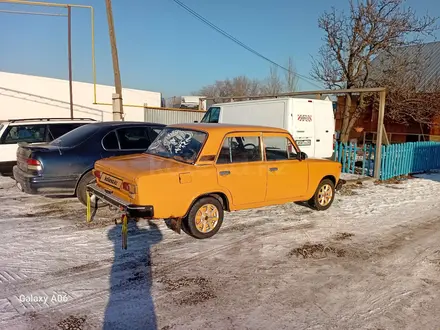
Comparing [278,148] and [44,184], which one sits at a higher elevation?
[278,148]

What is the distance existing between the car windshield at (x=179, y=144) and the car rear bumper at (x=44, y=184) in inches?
63.4

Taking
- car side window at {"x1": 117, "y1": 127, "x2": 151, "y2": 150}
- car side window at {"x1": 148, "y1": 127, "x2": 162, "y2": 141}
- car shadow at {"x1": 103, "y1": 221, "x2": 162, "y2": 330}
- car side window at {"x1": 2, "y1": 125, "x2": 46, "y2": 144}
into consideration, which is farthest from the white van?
car side window at {"x1": 2, "y1": 125, "x2": 46, "y2": 144}

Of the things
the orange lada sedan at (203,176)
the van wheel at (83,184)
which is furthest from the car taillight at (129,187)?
the van wheel at (83,184)

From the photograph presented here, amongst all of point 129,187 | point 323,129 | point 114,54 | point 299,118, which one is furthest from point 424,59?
point 129,187

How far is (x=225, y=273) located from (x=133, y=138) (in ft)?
12.4

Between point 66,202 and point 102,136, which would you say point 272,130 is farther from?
point 66,202

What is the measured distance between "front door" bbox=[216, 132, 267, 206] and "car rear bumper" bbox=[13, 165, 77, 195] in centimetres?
281

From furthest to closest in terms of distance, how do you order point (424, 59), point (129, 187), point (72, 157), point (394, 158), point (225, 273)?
1. point (424, 59)
2. point (394, 158)
3. point (72, 157)
4. point (129, 187)
5. point (225, 273)

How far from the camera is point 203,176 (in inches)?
185

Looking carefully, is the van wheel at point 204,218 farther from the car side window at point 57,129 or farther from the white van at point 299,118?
the car side window at point 57,129

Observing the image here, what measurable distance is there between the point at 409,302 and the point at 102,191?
404 centimetres

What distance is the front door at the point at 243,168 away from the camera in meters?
5.01

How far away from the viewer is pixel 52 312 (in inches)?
120

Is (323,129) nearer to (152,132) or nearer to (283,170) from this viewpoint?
(283,170)
